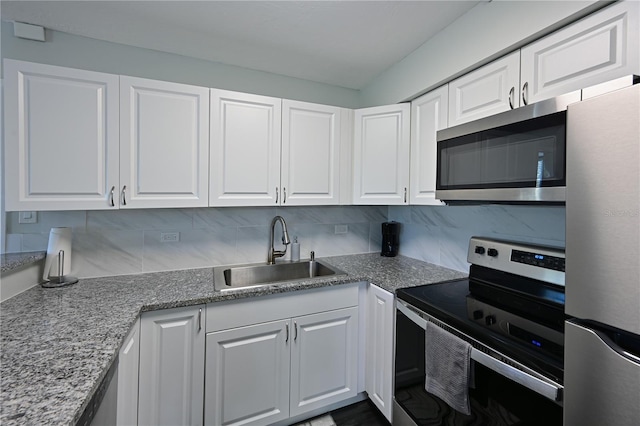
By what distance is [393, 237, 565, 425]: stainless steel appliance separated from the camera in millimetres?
872

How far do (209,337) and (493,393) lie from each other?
1.28 meters

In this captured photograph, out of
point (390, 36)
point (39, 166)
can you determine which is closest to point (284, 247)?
point (39, 166)

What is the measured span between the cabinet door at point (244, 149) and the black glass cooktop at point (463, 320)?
1085 millimetres

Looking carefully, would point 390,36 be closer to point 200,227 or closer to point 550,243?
point 550,243

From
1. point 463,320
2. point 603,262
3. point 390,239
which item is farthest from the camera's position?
point 390,239

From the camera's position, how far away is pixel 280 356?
5.23 ft

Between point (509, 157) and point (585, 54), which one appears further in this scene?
point (509, 157)

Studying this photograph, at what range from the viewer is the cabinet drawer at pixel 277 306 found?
1.45m

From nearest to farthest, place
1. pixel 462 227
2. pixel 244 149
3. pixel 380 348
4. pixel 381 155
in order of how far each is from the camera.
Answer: pixel 380 348 → pixel 244 149 → pixel 462 227 → pixel 381 155

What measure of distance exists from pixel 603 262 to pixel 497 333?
1.56ft

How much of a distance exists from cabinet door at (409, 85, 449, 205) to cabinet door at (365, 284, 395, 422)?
2.31 feet

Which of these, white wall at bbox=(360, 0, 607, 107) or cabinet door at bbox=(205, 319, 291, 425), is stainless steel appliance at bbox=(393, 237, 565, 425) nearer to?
cabinet door at bbox=(205, 319, 291, 425)

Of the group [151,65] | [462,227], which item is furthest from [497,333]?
[151,65]

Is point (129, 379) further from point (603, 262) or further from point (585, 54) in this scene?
point (585, 54)
